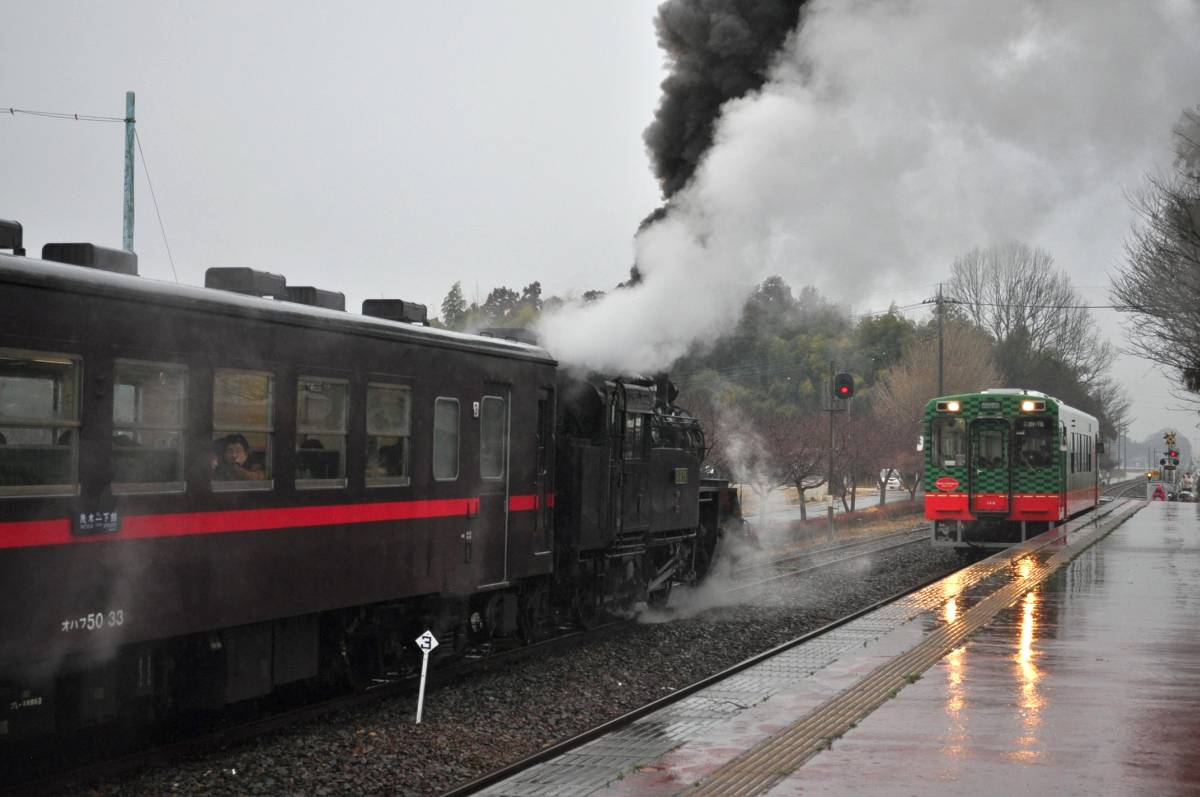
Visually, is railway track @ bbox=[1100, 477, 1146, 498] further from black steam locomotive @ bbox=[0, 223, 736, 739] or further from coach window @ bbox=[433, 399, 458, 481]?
coach window @ bbox=[433, 399, 458, 481]

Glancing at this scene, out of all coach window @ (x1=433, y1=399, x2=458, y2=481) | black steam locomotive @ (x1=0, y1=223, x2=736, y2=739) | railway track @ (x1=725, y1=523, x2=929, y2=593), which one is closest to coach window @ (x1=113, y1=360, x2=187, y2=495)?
black steam locomotive @ (x1=0, y1=223, x2=736, y2=739)

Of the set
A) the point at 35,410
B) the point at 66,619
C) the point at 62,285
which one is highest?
the point at 62,285

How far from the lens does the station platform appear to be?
7930 millimetres

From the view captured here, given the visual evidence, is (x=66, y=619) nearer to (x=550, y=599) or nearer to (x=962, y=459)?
(x=550, y=599)

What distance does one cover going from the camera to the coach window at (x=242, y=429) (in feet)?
29.6

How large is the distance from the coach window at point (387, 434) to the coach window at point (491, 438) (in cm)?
130

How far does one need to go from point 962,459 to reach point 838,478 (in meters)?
→ 17.8

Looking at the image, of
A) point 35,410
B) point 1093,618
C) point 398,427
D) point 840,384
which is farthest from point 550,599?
point 840,384

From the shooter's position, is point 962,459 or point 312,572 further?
point 962,459

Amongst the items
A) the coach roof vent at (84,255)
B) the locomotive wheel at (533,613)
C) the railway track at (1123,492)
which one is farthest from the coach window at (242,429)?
the railway track at (1123,492)

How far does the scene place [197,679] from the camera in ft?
30.9

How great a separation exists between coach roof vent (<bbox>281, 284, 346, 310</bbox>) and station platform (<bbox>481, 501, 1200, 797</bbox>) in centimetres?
416

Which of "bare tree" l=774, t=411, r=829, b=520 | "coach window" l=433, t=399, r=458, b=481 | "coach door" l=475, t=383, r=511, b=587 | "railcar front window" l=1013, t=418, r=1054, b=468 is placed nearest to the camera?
"coach window" l=433, t=399, r=458, b=481

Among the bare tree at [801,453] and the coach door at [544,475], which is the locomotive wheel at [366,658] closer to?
the coach door at [544,475]
